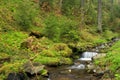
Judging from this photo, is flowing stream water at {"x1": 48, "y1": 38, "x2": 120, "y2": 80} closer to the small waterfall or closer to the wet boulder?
the small waterfall

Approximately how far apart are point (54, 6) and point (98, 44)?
935 cm

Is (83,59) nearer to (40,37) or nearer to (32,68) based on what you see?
(40,37)

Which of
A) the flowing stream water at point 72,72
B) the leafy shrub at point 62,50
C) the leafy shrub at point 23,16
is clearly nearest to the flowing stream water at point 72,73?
the flowing stream water at point 72,72

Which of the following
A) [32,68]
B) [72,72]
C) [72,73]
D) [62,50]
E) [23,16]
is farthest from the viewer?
[23,16]

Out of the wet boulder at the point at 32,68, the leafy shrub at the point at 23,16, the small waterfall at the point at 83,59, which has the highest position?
the leafy shrub at the point at 23,16

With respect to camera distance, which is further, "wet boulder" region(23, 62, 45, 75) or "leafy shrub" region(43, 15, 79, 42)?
"leafy shrub" region(43, 15, 79, 42)

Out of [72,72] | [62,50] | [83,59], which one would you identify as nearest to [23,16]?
[62,50]

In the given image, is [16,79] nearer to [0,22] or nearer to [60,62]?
[60,62]

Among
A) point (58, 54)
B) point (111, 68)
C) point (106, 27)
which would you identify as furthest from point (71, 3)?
point (111, 68)

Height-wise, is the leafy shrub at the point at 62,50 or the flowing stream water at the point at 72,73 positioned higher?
the leafy shrub at the point at 62,50

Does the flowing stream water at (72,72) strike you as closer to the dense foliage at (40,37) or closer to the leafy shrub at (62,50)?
the dense foliage at (40,37)

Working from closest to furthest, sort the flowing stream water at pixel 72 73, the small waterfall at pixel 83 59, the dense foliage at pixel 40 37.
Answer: the flowing stream water at pixel 72 73 → the dense foliage at pixel 40 37 → the small waterfall at pixel 83 59

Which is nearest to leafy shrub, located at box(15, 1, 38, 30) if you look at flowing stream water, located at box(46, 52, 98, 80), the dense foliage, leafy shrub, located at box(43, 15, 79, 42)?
the dense foliage

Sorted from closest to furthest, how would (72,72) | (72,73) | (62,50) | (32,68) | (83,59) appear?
(32,68) → (72,73) → (72,72) → (83,59) → (62,50)
